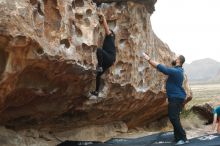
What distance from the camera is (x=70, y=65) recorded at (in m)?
9.08

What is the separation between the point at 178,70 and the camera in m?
9.84

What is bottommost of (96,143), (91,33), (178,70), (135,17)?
(96,143)

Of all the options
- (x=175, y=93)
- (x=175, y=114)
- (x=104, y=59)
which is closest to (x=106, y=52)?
(x=104, y=59)

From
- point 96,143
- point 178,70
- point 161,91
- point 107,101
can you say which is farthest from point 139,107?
point 178,70

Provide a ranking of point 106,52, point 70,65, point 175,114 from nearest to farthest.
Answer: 1. point 70,65
2. point 175,114
3. point 106,52

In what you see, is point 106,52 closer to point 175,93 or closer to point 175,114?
point 175,93

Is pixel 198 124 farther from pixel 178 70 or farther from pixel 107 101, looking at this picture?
pixel 178 70

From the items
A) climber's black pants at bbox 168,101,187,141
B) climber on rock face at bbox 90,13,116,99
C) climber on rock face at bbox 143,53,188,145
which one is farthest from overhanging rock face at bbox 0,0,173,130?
climber's black pants at bbox 168,101,187,141

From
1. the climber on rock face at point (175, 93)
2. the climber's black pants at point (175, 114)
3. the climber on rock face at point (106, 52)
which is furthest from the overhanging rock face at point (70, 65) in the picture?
the climber's black pants at point (175, 114)

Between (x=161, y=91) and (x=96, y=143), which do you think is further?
(x=161, y=91)

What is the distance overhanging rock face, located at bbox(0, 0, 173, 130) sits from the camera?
802 cm

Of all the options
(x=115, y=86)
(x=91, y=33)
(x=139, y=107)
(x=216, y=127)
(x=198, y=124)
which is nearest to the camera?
(x=91, y=33)

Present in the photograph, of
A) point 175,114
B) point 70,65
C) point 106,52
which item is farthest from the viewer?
point 106,52

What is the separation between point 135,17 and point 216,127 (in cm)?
401
